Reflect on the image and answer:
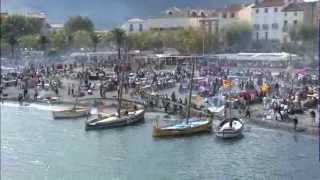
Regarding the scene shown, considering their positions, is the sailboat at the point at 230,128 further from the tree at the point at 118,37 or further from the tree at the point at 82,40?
the tree at the point at 82,40

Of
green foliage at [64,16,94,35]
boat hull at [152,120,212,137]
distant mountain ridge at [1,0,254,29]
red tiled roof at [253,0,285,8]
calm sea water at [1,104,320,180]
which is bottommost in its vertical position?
calm sea water at [1,104,320,180]

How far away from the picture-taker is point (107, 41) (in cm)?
4175

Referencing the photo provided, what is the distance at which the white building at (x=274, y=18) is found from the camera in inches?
1457

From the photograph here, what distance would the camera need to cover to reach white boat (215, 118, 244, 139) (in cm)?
1889

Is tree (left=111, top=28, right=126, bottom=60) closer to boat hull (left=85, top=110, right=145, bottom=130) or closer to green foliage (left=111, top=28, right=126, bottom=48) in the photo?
green foliage (left=111, top=28, right=126, bottom=48)

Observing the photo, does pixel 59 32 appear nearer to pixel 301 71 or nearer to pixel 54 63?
pixel 54 63

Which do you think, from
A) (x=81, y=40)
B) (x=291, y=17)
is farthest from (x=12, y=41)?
(x=291, y=17)

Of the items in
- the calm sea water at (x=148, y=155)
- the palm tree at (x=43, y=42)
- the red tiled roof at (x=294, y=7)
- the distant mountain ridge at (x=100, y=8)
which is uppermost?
the distant mountain ridge at (x=100, y=8)

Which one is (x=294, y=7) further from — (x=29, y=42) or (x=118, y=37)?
(x=29, y=42)

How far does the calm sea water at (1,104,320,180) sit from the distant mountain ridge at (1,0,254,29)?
35.7 metres

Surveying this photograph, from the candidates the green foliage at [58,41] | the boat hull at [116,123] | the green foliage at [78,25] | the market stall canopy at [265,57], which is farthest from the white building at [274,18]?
the boat hull at [116,123]

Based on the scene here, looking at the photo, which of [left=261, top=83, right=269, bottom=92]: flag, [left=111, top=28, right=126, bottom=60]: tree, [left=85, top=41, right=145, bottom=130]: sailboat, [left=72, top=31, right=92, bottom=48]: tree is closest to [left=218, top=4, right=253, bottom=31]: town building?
[left=111, top=28, right=126, bottom=60]: tree

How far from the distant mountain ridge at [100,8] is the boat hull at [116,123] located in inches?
1322

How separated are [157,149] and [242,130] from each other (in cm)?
258
